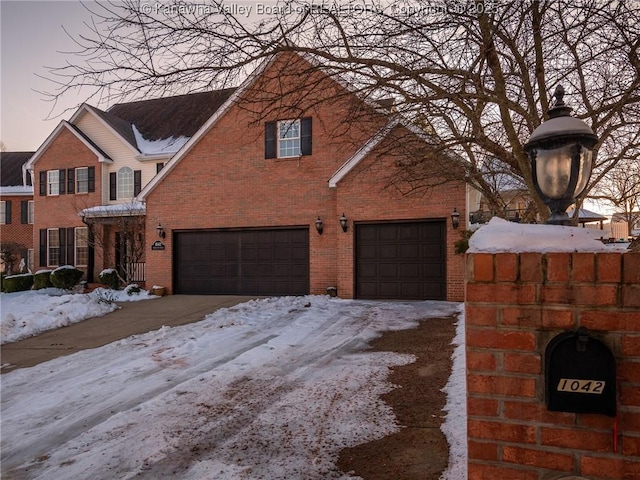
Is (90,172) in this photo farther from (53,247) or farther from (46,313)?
(46,313)

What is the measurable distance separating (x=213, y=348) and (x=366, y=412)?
3.61 meters

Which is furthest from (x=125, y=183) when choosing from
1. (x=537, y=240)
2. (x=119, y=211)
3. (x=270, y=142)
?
(x=537, y=240)

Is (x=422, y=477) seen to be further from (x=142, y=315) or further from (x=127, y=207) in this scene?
(x=127, y=207)

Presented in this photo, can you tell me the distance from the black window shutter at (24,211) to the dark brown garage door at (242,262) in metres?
16.2

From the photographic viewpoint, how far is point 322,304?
37.7 feet

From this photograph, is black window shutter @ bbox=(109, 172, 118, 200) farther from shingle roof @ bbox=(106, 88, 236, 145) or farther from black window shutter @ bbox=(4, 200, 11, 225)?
black window shutter @ bbox=(4, 200, 11, 225)

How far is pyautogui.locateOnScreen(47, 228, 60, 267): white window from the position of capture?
2045cm

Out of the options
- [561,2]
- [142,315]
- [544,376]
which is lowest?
[142,315]

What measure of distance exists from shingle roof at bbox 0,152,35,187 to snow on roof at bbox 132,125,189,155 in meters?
10.4

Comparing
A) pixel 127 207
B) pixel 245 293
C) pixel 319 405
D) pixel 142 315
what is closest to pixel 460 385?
pixel 319 405

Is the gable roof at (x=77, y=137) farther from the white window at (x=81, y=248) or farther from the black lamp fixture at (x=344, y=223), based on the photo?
the black lamp fixture at (x=344, y=223)

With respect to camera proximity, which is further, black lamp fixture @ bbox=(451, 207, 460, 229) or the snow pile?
black lamp fixture @ bbox=(451, 207, 460, 229)

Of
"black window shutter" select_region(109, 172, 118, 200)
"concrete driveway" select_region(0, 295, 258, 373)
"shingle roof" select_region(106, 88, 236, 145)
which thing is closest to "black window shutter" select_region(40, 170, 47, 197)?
"black window shutter" select_region(109, 172, 118, 200)

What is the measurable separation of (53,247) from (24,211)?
7.12 m
